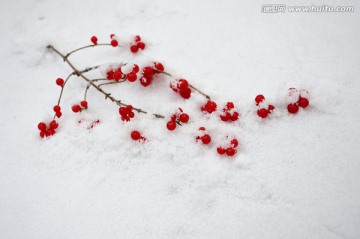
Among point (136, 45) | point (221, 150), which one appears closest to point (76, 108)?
point (136, 45)

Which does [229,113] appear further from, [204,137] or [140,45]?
[140,45]

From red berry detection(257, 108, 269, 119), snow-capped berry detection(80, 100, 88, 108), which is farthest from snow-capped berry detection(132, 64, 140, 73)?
red berry detection(257, 108, 269, 119)

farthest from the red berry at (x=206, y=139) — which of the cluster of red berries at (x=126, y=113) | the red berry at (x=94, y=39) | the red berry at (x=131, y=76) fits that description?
the red berry at (x=94, y=39)

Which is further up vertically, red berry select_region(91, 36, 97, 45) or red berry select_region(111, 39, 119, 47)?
red berry select_region(91, 36, 97, 45)

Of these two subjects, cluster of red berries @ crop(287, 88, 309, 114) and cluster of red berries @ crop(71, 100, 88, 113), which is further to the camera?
cluster of red berries @ crop(71, 100, 88, 113)

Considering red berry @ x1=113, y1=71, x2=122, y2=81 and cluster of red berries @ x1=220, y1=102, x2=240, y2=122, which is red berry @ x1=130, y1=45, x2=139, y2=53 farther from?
cluster of red berries @ x1=220, y1=102, x2=240, y2=122

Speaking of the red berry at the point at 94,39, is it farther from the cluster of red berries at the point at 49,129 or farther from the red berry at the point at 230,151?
the red berry at the point at 230,151
